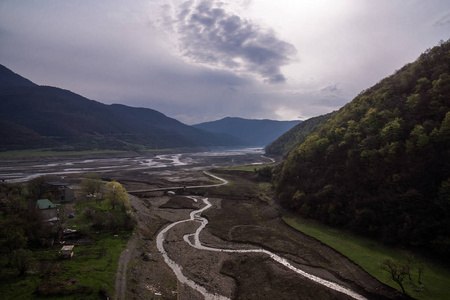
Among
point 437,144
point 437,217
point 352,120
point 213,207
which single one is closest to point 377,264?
point 437,217

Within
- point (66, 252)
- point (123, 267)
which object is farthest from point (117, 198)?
point (123, 267)

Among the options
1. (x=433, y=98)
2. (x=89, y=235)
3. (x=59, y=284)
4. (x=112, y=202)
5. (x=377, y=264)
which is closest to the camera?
(x=59, y=284)

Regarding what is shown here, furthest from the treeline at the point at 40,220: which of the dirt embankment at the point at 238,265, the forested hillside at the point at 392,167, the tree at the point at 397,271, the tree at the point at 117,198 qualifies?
the tree at the point at 397,271

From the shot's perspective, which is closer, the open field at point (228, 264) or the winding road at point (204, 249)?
the open field at point (228, 264)

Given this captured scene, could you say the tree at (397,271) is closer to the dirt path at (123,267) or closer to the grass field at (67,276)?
the dirt path at (123,267)

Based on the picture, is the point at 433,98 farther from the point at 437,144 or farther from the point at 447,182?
the point at 447,182
